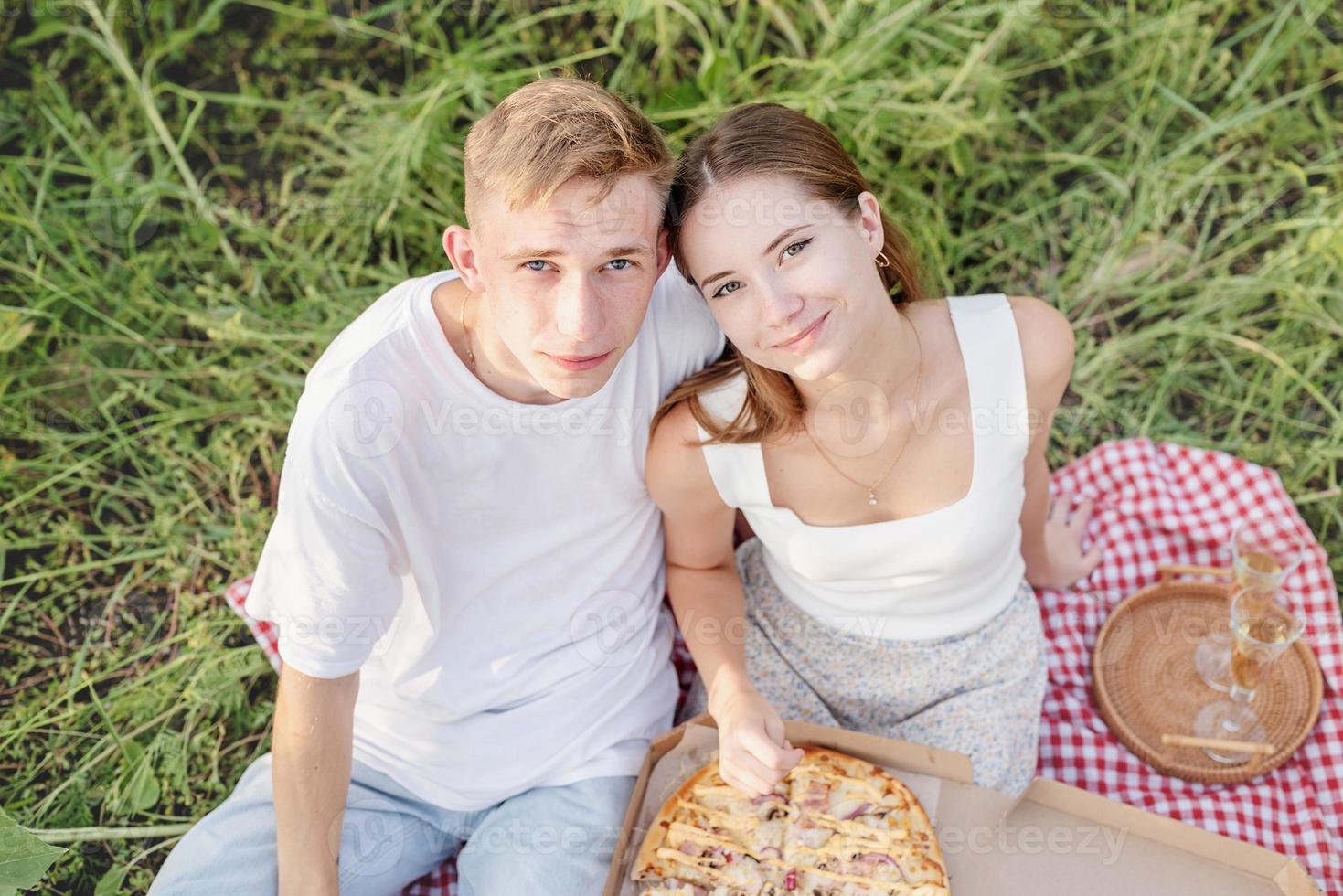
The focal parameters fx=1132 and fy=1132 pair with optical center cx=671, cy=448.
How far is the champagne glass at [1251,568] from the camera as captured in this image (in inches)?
98.0

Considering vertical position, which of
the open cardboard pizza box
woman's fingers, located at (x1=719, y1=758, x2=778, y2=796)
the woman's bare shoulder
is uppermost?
the woman's bare shoulder

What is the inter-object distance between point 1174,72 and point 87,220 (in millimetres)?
3439

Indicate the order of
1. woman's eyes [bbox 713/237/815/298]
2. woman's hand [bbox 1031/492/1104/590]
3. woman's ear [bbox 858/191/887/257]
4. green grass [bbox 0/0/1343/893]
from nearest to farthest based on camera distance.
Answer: woman's eyes [bbox 713/237/815/298]
woman's ear [bbox 858/191/887/257]
woman's hand [bbox 1031/492/1104/590]
green grass [bbox 0/0/1343/893]

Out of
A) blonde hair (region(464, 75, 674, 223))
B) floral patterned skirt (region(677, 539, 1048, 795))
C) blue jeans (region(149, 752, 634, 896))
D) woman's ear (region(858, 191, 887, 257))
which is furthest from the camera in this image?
floral patterned skirt (region(677, 539, 1048, 795))

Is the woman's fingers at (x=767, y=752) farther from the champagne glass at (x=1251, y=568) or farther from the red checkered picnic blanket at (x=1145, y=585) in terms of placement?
the champagne glass at (x=1251, y=568)

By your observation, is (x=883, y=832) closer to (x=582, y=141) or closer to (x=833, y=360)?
(x=833, y=360)

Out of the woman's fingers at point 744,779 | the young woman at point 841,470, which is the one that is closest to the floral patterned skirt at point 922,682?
the young woman at point 841,470

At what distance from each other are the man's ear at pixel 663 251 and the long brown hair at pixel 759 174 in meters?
0.01

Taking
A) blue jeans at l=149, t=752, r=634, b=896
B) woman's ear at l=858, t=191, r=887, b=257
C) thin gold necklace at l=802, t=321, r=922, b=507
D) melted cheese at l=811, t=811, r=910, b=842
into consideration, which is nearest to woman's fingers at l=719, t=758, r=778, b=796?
melted cheese at l=811, t=811, r=910, b=842

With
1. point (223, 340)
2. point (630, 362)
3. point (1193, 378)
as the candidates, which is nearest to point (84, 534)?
point (223, 340)

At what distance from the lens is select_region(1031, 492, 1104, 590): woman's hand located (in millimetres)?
2852

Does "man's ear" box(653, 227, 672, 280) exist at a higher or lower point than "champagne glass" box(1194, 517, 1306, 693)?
higher

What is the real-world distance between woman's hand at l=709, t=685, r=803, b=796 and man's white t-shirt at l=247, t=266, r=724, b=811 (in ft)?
1.10

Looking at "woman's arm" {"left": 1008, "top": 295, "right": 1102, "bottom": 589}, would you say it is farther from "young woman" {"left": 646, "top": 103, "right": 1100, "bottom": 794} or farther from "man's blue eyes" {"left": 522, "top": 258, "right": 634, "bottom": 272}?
"man's blue eyes" {"left": 522, "top": 258, "right": 634, "bottom": 272}
